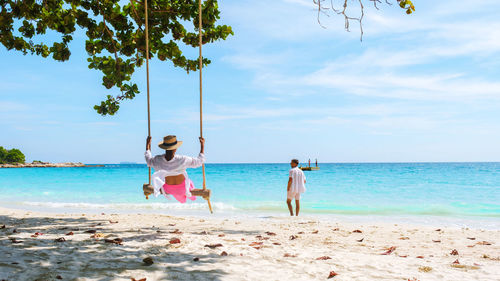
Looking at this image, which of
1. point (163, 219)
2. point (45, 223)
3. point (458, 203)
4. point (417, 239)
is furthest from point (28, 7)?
point (458, 203)

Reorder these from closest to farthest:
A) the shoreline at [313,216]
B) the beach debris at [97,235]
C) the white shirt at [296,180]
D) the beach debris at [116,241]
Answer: the beach debris at [116,241] < the beach debris at [97,235] < the white shirt at [296,180] < the shoreline at [313,216]

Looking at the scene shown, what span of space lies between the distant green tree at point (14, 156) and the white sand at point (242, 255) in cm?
9765

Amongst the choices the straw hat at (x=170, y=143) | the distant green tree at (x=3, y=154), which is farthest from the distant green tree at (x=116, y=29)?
the distant green tree at (x=3, y=154)

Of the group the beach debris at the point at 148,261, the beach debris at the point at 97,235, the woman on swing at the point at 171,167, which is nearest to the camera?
the beach debris at the point at 148,261

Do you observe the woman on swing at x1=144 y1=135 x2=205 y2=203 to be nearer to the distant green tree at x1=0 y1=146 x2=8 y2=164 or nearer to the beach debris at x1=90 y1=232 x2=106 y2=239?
the beach debris at x1=90 y1=232 x2=106 y2=239

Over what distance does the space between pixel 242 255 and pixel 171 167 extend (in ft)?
5.68

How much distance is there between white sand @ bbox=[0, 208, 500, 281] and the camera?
4.30m

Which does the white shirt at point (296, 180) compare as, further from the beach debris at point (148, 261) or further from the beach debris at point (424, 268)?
the beach debris at point (148, 261)

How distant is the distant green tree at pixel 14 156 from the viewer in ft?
297

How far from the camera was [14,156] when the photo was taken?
3575 inches

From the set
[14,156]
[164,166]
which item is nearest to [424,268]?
[164,166]

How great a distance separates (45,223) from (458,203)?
17612mm

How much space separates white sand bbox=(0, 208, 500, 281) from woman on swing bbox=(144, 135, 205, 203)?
832 millimetres

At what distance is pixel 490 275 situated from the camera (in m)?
4.62
